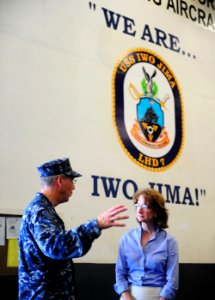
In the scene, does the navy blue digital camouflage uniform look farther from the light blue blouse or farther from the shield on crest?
the shield on crest

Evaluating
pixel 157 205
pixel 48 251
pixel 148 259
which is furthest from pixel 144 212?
pixel 48 251

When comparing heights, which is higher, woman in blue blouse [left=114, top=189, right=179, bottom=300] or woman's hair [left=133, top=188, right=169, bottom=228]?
woman's hair [left=133, top=188, right=169, bottom=228]

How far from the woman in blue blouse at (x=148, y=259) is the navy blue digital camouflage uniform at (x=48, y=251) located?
77cm

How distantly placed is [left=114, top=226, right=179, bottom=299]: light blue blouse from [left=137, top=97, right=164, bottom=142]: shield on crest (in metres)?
1.59

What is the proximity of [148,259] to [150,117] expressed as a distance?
1.93 metres

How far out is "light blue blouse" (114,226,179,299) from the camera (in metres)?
2.80

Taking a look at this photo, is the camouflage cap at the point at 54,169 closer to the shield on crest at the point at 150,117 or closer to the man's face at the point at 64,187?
the man's face at the point at 64,187

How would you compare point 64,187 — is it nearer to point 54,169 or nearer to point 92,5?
point 54,169

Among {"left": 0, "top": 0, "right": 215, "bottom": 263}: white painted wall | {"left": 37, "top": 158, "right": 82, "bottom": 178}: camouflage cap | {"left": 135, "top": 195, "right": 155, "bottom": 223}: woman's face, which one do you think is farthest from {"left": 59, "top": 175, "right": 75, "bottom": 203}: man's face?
{"left": 0, "top": 0, "right": 215, "bottom": 263}: white painted wall

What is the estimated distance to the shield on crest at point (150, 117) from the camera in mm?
4375

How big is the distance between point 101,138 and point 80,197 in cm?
59

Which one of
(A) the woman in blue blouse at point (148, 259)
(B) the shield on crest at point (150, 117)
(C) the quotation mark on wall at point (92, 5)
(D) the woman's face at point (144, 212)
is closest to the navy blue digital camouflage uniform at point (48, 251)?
(A) the woman in blue blouse at point (148, 259)

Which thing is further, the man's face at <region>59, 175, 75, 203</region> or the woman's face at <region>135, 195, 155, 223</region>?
the woman's face at <region>135, 195, 155, 223</region>

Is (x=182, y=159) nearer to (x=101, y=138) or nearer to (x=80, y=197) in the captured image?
(x=101, y=138)
